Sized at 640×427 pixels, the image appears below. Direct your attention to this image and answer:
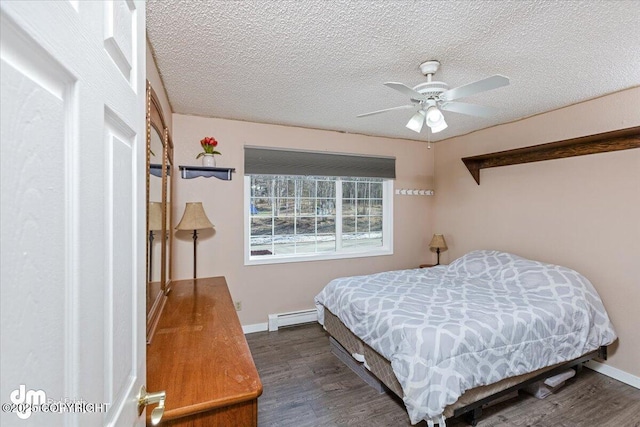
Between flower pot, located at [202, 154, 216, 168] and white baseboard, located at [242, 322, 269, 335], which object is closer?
flower pot, located at [202, 154, 216, 168]

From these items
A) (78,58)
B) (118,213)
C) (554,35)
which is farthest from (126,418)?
(554,35)

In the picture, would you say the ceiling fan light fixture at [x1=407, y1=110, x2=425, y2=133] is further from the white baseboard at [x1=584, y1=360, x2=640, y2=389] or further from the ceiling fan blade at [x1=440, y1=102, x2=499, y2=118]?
the white baseboard at [x1=584, y1=360, x2=640, y2=389]

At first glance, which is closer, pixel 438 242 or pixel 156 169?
pixel 156 169

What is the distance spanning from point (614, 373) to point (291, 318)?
3.13 meters

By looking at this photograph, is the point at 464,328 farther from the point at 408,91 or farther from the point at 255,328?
the point at 255,328

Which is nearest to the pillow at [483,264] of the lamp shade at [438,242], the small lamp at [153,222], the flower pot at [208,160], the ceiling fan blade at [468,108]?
the lamp shade at [438,242]

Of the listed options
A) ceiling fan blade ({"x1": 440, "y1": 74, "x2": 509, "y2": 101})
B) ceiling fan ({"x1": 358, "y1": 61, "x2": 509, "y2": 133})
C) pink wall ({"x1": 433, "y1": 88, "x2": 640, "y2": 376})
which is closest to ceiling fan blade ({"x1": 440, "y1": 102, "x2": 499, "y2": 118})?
ceiling fan ({"x1": 358, "y1": 61, "x2": 509, "y2": 133})

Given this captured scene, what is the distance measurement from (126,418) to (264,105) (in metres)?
2.72

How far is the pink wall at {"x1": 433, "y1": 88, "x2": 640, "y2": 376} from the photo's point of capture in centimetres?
254

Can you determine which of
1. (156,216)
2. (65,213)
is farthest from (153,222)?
(65,213)

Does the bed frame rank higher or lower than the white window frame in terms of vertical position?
lower


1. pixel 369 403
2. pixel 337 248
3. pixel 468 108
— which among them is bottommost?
pixel 369 403

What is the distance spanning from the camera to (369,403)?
2.25 meters

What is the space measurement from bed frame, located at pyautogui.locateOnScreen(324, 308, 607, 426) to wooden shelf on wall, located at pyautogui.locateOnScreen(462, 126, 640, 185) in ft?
5.89
